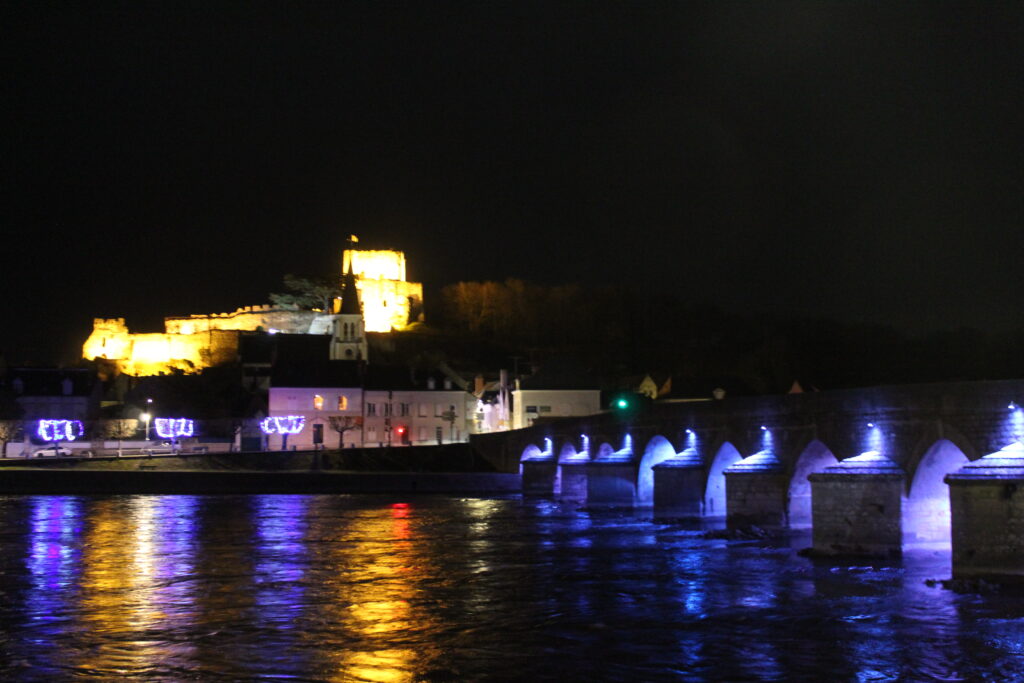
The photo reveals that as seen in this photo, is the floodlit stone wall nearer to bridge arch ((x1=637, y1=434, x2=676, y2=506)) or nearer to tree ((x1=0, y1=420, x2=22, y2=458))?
bridge arch ((x1=637, y1=434, x2=676, y2=506))

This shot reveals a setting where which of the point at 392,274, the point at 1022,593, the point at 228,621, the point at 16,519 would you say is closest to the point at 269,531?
the point at 16,519

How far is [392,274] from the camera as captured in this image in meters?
131

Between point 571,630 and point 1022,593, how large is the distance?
7755 millimetres

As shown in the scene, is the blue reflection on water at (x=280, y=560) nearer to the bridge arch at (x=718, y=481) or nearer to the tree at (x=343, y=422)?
the bridge arch at (x=718, y=481)

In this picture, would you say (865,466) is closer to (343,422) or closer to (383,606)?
(383,606)

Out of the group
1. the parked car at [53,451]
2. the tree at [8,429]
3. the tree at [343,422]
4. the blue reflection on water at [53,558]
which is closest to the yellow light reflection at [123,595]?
the blue reflection on water at [53,558]

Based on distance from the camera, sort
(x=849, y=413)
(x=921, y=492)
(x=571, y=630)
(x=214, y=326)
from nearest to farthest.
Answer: (x=571, y=630)
(x=921, y=492)
(x=849, y=413)
(x=214, y=326)

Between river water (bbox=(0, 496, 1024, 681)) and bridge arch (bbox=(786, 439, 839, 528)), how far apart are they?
1.84 m

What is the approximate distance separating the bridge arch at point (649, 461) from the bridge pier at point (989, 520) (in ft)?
66.8

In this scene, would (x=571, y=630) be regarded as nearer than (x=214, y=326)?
Yes

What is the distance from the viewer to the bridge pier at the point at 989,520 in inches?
767

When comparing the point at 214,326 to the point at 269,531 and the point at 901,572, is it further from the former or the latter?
the point at 901,572

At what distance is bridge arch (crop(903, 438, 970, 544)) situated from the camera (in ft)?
79.7

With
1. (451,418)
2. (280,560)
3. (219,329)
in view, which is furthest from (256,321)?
(280,560)
